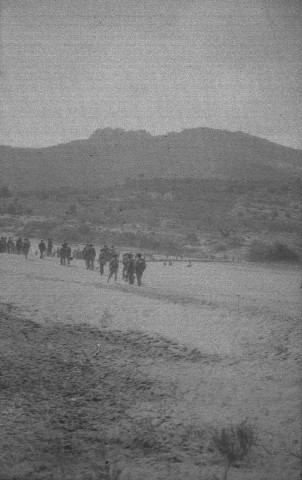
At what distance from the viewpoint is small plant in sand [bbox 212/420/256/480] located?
16.6ft

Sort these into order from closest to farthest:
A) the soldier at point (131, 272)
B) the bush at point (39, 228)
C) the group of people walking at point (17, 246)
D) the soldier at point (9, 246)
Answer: the soldier at point (131, 272), the group of people walking at point (17, 246), the soldier at point (9, 246), the bush at point (39, 228)

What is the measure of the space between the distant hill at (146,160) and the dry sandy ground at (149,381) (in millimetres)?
80147

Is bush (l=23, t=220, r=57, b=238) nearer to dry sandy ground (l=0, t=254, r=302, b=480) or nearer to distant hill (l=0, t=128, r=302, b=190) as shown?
dry sandy ground (l=0, t=254, r=302, b=480)

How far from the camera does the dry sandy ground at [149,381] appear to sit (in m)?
5.27

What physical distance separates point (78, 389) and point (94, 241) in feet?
109

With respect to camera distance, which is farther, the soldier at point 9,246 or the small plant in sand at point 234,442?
the soldier at point 9,246

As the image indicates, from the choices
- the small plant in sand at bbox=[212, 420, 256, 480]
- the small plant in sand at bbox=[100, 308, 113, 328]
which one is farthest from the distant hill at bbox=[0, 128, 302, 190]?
the small plant in sand at bbox=[212, 420, 256, 480]

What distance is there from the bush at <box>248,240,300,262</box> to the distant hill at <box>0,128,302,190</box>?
191 feet

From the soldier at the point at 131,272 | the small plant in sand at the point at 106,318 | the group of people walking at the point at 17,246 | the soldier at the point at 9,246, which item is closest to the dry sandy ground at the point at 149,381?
the small plant in sand at the point at 106,318

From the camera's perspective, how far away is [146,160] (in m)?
114

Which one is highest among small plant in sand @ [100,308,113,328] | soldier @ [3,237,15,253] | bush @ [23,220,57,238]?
bush @ [23,220,57,238]

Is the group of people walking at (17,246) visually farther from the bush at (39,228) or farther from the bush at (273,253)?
the bush at (273,253)

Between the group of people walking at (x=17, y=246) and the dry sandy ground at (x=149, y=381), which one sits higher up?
the group of people walking at (x=17, y=246)

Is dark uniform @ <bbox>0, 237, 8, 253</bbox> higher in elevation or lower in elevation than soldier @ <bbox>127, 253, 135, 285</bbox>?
higher
